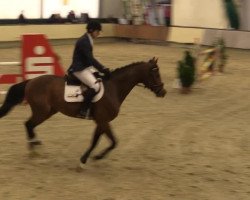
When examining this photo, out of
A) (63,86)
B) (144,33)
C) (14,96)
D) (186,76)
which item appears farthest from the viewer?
(144,33)

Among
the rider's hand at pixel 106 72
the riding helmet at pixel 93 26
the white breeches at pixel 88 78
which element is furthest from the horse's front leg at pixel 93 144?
the riding helmet at pixel 93 26

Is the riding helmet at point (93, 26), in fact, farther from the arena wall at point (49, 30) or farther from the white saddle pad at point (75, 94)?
the arena wall at point (49, 30)

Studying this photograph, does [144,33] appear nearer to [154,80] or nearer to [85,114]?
[154,80]

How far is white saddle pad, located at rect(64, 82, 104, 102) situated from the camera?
265 inches

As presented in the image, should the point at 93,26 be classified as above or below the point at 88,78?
above

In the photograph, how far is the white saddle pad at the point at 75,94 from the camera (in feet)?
22.1

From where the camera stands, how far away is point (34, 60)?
420 inches

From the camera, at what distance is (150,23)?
2650 cm

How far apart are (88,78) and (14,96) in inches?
45.4

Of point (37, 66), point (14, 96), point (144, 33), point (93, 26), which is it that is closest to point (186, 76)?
point (37, 66)

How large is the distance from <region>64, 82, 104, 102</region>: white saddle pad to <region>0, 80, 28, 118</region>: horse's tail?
2.29 ft

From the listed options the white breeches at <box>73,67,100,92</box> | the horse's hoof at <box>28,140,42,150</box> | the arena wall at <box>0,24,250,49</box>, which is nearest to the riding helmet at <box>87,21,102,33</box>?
the white breeches at <box>73,67,100,92</box>

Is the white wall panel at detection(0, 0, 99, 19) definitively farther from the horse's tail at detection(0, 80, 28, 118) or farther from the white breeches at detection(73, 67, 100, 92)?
the white breeches at detection(73, 67, 100, 92)

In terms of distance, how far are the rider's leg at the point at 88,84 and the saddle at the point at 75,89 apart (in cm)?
5
